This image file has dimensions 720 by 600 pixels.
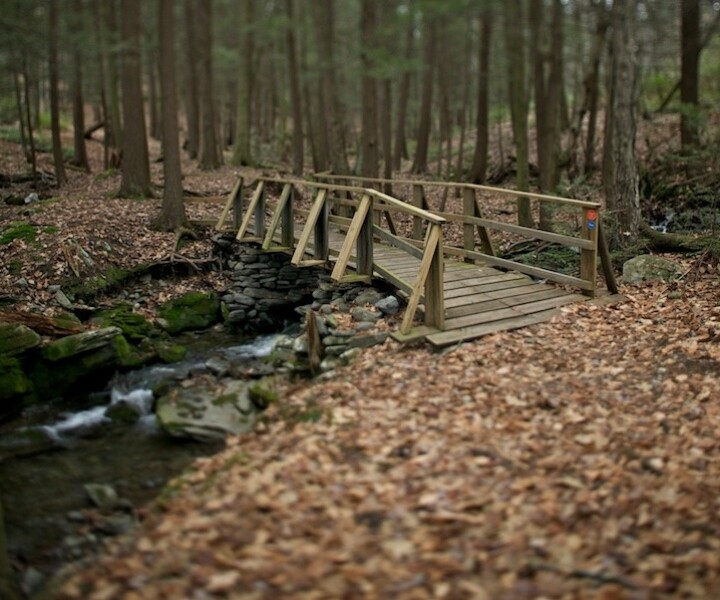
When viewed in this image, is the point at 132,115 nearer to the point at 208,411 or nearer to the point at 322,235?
the point at 322,235

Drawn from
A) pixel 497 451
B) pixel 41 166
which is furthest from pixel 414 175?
pixel 497 451

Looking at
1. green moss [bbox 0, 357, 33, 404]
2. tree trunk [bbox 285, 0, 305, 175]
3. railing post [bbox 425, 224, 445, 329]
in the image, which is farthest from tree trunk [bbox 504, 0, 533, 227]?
green moss [bbox 0, 357, 33, 404]

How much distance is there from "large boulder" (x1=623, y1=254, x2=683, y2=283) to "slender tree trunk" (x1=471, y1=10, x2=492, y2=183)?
9624 millimetres

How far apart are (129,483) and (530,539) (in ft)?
11.4

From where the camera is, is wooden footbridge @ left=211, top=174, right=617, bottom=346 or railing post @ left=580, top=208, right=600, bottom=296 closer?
wooden footbridge @ left=211, top=174, right=617, bottom=346

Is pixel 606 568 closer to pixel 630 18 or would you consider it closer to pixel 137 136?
pixel 630 18

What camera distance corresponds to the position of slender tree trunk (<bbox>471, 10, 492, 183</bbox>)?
658 inches

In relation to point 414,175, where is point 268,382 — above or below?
below

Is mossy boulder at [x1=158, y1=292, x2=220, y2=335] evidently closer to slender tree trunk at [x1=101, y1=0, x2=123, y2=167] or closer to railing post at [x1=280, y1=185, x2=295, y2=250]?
railing post at [x1=280, y1=185, x2=295, y2=250]

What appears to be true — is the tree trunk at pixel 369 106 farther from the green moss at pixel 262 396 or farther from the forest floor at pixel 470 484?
the green moss at pixel 262 396

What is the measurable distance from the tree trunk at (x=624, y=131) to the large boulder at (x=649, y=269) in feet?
2.45

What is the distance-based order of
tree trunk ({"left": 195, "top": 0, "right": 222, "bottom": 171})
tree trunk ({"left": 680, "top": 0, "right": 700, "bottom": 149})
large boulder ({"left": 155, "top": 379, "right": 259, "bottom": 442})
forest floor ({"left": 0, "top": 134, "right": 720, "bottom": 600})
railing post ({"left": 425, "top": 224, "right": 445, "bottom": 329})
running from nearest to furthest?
forest floor ({"left": 0, "top": 134, "right": 720, "bottom": 600}), large boulder ({"left": 155, "top": 379, "right": 259, "bottom": 442}), railing post ({"left": 425, "top": 224, "right": 445, "bottom": 329}), tree trunk ({"left": 680, "top": 0, "right": 700, "bottom": 149}), tree trunk ({"left": 195, "top": 0, "right": 222, "bottom": 171})

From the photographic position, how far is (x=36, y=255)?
10680mm

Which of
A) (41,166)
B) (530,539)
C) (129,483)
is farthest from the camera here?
(41,166)
